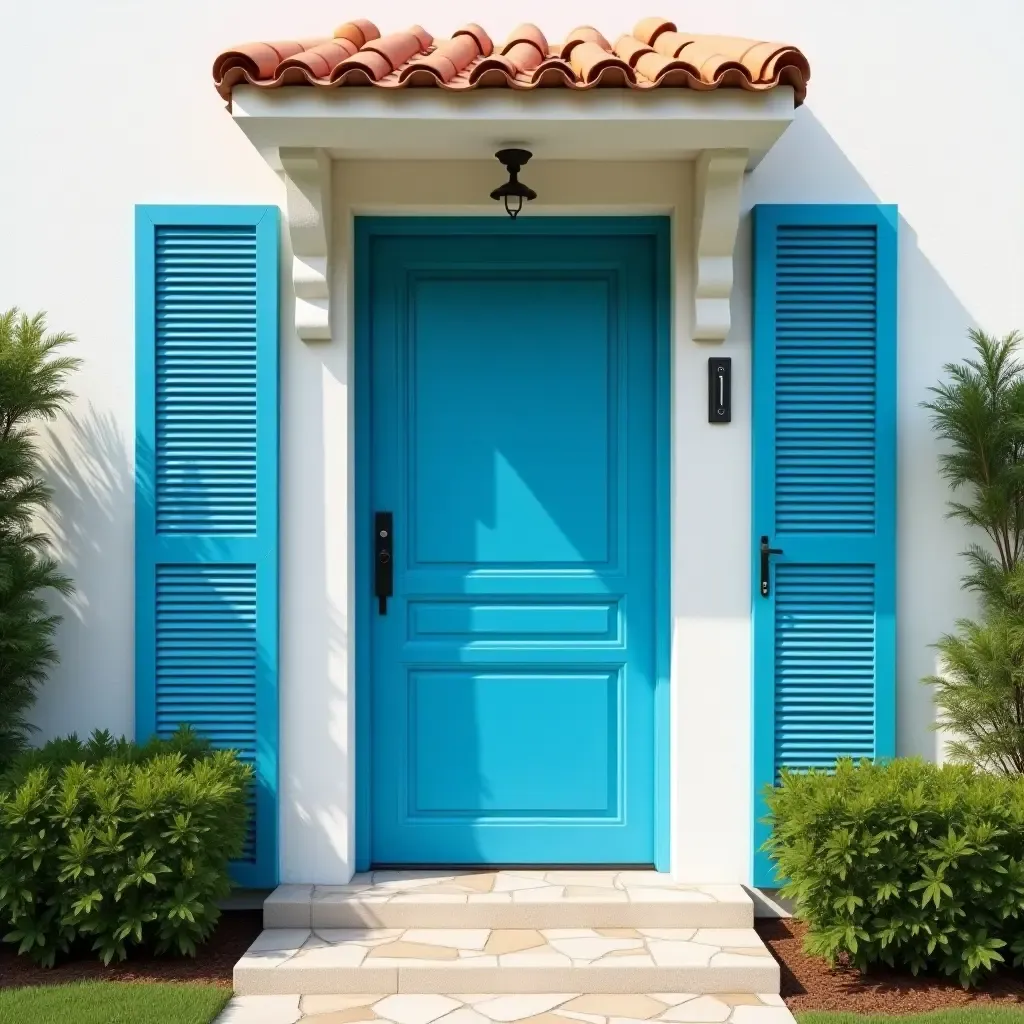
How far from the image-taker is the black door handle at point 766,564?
4629mm

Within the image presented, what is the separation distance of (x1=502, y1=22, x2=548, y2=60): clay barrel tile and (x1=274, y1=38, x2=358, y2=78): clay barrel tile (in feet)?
1.80

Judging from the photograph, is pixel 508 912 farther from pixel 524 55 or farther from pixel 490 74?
pixel 524 55

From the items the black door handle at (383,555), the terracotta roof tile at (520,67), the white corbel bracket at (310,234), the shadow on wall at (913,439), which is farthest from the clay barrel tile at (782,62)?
the black door handle at (383,555)

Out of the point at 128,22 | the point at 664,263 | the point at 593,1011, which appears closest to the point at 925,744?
the point at 593,1011

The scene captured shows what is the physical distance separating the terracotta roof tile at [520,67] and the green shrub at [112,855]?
7.55ft

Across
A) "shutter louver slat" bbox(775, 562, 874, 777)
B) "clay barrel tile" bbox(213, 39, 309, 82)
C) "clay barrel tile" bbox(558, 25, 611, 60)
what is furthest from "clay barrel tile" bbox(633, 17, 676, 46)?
"shutter louver slat" bbox(775, 562, 874, 777)

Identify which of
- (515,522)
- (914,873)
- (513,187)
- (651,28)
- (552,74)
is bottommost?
(914,873)

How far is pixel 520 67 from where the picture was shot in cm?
→ 408

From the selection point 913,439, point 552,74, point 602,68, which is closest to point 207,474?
point 552,74

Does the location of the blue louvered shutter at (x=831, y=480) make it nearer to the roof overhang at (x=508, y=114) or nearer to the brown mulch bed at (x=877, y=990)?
the brown mulch bed at (x=877, y=990)

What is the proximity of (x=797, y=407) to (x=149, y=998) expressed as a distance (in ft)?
9.99

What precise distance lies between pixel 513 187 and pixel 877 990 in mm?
3028

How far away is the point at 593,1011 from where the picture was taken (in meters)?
3.88

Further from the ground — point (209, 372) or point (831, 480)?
point (209, 372)
